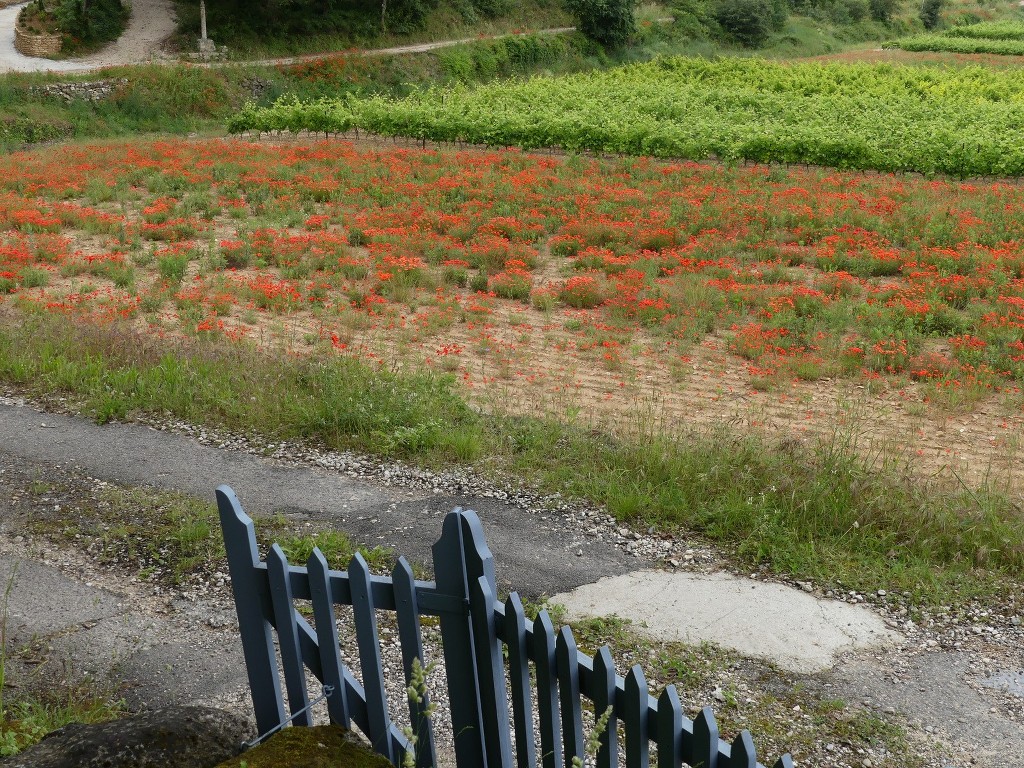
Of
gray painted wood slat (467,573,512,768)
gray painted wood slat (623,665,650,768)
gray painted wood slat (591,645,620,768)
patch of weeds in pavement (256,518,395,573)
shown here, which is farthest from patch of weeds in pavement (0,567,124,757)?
gray painted wood slat (623,665,650,768)

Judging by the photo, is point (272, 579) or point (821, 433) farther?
point (821, 433)

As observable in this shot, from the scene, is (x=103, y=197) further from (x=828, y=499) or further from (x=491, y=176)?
(x=828, y=499)

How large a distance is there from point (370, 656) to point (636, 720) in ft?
3.10

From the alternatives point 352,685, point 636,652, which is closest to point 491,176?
point 636,652

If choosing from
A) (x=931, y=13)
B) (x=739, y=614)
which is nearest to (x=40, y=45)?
(x=739, y=614)

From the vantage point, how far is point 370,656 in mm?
3363

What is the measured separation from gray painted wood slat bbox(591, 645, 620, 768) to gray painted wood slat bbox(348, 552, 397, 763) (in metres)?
0.76

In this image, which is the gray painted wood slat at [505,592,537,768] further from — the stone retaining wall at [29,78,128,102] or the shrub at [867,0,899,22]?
the shrub at [867,0,899,22]

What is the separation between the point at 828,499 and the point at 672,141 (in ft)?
58.9

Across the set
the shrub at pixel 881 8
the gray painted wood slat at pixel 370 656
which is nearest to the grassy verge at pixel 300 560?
the gray painted wood slat at pixel 370 656

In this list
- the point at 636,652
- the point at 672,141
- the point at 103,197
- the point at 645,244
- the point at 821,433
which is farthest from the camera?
the point at 672,141

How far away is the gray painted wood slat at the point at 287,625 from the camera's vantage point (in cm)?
337

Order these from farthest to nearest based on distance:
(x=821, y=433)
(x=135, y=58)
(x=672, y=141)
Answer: (x=135, y=58), (x=672, y=141), (x=821, y=433)

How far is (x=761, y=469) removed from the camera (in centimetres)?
729
